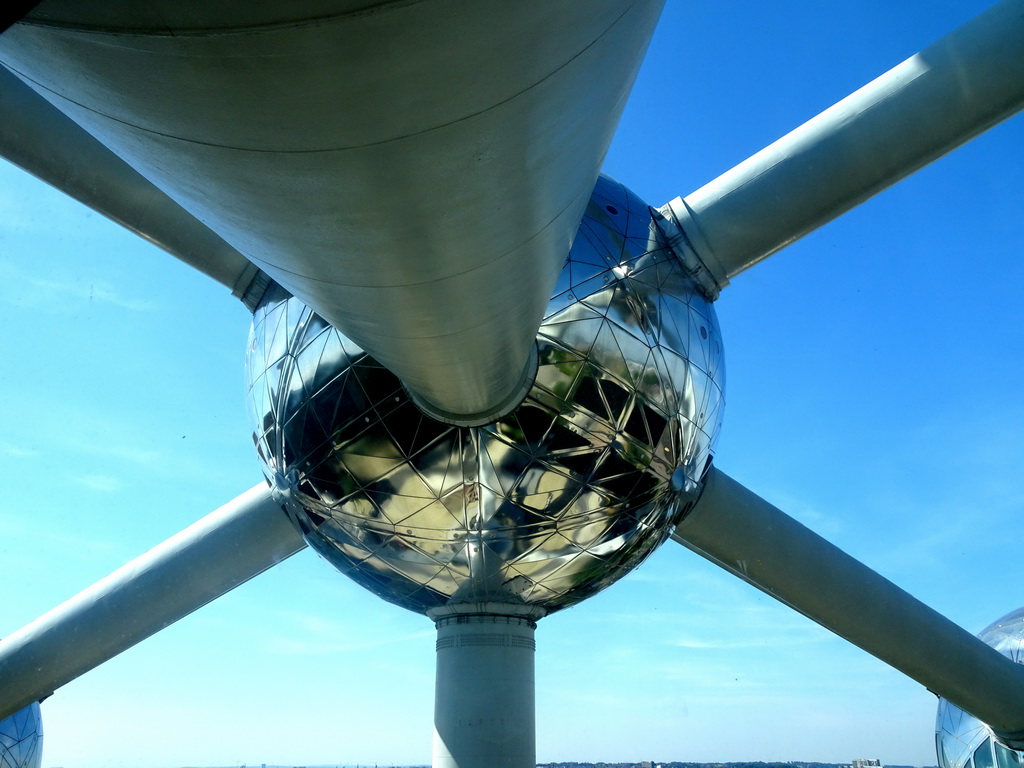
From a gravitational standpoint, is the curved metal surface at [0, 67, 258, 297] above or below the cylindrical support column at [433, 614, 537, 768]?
above

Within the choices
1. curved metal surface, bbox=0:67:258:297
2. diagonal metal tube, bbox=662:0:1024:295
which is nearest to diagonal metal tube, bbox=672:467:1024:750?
diagonal metal tube, bbox=662:0:1024:295

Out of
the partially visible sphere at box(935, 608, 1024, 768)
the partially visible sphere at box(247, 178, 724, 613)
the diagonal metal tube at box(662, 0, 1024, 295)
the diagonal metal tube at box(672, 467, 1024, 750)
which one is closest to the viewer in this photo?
the partially visible sphere at box(247, 178, 724, 613)

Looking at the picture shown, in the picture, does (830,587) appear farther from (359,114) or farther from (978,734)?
(359,114)

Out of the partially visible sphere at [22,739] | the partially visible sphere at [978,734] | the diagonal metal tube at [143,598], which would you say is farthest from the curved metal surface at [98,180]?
the partially visible sphere at [978,734]

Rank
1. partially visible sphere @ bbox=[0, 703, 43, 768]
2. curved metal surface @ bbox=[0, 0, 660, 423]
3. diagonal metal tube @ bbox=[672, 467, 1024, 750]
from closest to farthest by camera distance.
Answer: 1. curved metal surface @ bbox=[0, 0, 660, 423]
2. diagonal metal tube @ bbox=[672, 467, 1024, 750]
3. partially visible sphere @ bbox=[0, 703, 43, 768]

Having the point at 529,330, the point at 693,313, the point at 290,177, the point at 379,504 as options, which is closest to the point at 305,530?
Answer: the point at 379,504

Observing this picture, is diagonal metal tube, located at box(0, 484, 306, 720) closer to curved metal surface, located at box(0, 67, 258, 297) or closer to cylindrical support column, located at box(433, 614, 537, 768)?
cylindrical support column, located at box(433, 614, 537, 768)

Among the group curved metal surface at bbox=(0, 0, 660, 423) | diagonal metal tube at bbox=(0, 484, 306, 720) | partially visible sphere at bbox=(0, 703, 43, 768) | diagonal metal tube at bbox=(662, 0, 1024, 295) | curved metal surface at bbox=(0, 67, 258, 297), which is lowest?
curved metal surface at bbox=(0, 0, 660, 423)

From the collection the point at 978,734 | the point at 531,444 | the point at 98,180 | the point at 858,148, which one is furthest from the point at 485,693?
the point at 978,734
